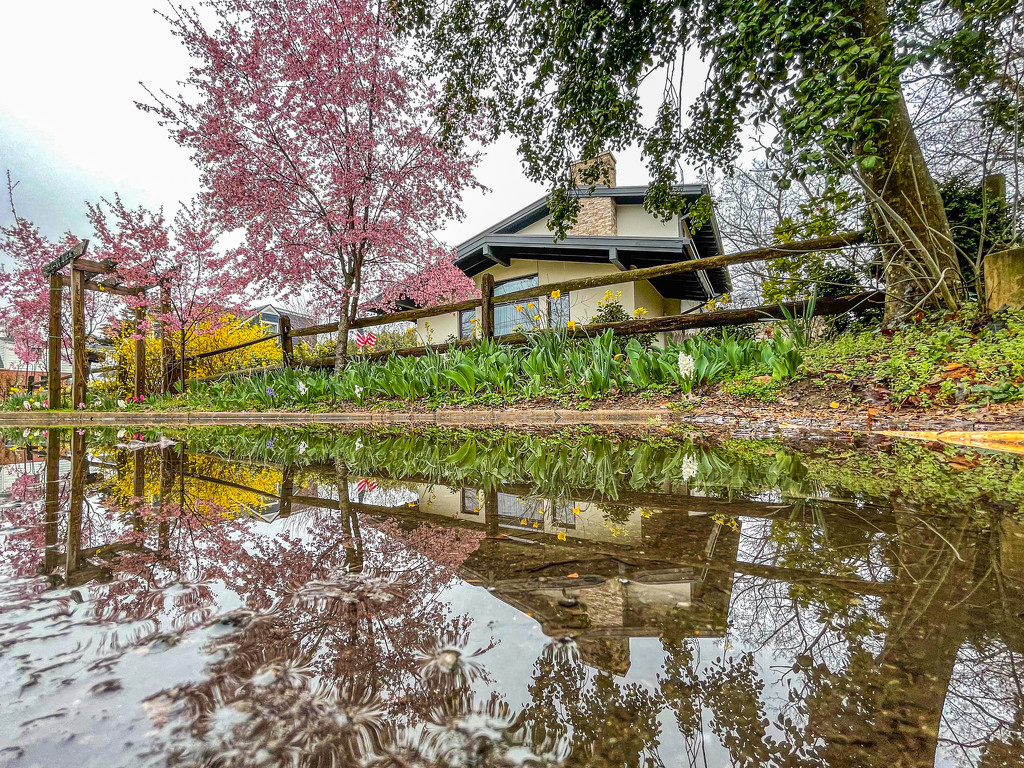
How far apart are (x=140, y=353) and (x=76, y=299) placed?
54.4 inches

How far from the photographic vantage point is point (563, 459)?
227 centimetres

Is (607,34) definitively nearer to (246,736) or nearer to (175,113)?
(246,736)

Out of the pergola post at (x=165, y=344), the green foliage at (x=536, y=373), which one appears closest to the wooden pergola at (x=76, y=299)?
the pergola post at (x=165, y=344)

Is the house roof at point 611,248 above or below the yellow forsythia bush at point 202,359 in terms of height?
above

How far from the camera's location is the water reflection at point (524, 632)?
1.42 ft

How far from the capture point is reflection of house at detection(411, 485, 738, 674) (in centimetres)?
64

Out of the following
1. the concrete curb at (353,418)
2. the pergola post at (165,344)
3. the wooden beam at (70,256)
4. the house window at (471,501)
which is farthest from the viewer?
the pergola post at (165,344)

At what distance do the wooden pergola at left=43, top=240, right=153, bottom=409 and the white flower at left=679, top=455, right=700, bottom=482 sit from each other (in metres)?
10.2

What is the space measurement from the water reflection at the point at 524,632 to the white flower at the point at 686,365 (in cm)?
256

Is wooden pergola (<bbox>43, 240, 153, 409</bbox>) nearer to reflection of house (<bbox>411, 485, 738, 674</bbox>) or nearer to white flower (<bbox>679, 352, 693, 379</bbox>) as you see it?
white flower (<bbox>679, 352, 693, 379</bbox>)

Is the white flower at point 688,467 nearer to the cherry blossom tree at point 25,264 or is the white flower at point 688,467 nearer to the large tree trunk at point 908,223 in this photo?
the large tree trunk at point 908,223

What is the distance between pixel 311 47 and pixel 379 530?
7.81 metres

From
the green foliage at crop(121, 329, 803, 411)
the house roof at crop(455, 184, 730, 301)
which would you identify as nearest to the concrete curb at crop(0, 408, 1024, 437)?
the green foliage at crop(121, 329, 803, 411)

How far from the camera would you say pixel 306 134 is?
6582 millimetres
